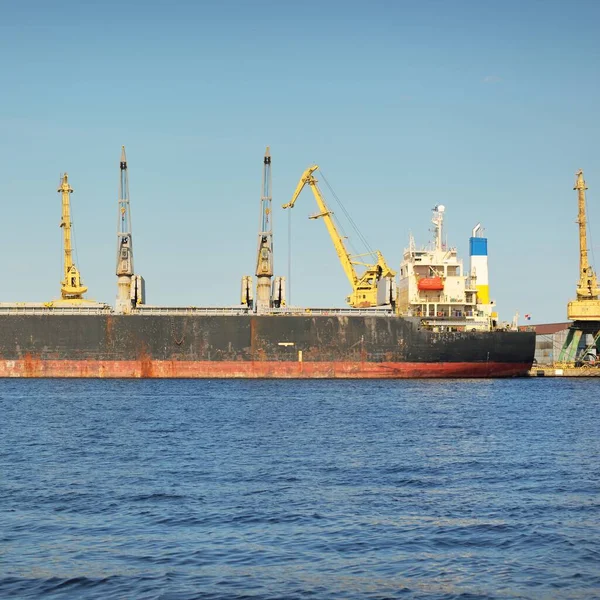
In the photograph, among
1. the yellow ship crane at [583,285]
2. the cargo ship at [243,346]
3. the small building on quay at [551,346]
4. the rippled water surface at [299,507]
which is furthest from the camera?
the small building on quay at [551,346]

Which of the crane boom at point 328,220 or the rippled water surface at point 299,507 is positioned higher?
the crane boom at point 328,220

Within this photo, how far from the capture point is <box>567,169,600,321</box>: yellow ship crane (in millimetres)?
80312

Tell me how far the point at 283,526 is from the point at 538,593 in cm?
568

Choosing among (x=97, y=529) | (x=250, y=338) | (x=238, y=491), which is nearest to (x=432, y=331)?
(x=250, y=338)

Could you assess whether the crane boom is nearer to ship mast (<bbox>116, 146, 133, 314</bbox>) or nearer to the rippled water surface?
ship mast (<bbox>116, 146, 133, 314</bbox>)

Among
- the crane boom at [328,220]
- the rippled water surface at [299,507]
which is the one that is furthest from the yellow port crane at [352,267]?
the rippled water surface at [299,507]

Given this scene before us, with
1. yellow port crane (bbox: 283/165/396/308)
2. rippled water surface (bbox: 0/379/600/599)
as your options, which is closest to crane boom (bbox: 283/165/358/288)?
yellow port crane (bbox: 283/165/396/308)

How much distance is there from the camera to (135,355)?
70000mm

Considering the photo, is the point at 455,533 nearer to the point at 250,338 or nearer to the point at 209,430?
the point at 209,430

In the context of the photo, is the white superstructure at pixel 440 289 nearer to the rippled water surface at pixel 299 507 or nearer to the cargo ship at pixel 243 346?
the cargo ship at pixel 243 346

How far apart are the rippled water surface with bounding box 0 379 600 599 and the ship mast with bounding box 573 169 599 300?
44135mm

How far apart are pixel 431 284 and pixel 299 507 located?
56199mm

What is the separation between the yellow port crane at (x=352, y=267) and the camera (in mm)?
82062

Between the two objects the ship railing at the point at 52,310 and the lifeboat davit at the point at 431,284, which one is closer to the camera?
the ship railing at the point at 52,310
